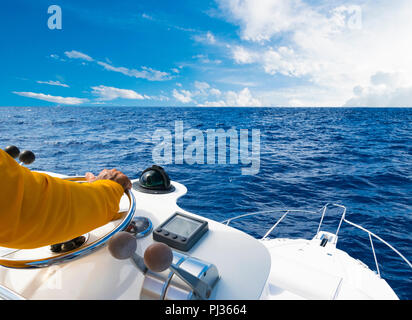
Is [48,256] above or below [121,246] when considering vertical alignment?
below

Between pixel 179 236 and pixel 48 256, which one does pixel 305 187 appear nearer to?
pixel 179 236

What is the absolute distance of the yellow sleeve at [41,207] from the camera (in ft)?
2.05

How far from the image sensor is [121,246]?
2.02 ft

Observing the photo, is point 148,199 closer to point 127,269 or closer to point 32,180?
point 127,269

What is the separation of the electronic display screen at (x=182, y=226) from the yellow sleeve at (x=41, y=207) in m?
0.37

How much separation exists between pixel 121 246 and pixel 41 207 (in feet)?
0.94

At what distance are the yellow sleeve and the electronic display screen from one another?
37 cm

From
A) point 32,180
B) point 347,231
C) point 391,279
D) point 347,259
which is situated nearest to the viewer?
point 32,180

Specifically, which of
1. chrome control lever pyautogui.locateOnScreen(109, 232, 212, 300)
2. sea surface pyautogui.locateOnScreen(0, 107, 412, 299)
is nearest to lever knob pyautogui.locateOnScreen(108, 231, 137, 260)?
chrome control lever pyautogui.locateOnScreen(109, 232, 212, 300)

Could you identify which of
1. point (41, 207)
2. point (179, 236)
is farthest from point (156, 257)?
point (179, 236)

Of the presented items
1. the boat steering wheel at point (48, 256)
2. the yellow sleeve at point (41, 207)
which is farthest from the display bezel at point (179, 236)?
the yellow sleeve at point (41, 207)

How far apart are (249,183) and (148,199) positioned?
17.0ft
